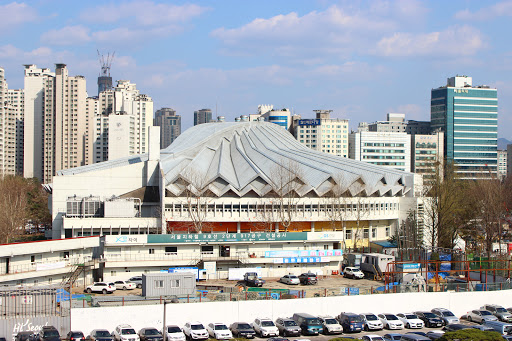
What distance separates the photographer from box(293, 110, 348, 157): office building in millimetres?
134750

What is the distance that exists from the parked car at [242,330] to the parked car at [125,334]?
189 inches

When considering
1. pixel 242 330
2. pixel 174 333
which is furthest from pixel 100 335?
pixel 242 330

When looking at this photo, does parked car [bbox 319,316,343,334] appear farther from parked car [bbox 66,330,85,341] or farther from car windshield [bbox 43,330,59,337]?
car windshield [bbox 43,330,59,337]

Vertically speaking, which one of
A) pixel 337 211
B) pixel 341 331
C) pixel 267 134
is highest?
pixel 267 134

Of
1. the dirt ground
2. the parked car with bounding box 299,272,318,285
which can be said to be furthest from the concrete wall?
the parked car with bounding box 299,272,318,285

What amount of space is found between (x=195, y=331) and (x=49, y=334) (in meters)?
6.53

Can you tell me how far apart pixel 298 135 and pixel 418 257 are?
85.0 m

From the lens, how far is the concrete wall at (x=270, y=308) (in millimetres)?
28562

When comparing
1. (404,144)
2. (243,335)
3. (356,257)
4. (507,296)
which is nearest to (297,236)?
(356,257)

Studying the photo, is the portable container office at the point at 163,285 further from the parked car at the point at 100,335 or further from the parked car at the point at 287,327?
the parked car at the point at 287,327

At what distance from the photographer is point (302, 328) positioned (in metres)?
29.2

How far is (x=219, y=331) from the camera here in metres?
27.9

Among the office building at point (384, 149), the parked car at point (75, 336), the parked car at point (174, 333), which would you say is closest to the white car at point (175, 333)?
the parked car at point (174, 333)

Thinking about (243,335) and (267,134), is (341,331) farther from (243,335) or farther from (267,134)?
(267,134)
